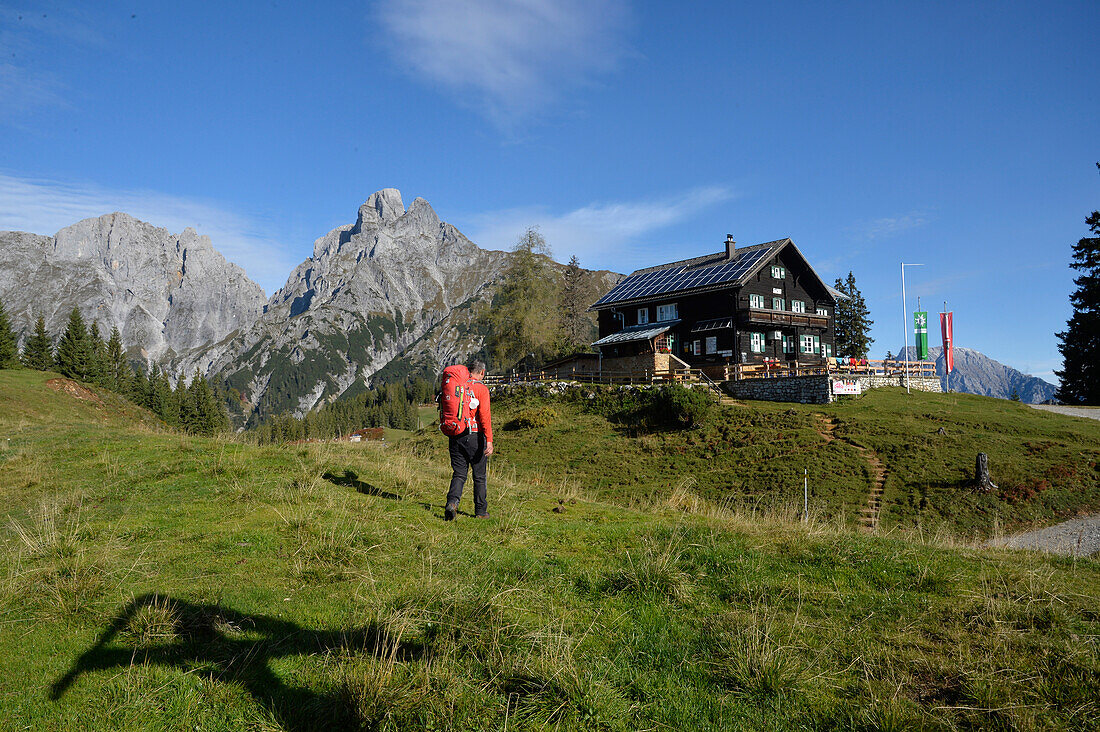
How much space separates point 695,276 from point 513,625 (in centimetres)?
4887

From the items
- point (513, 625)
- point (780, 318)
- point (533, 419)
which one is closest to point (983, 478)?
point (513, 625)

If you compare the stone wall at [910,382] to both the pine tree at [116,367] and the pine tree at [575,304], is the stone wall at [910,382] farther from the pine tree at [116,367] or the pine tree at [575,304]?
the pine tree at [116,367]

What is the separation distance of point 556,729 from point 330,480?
8642 mm

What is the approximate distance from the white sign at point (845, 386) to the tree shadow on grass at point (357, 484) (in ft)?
102

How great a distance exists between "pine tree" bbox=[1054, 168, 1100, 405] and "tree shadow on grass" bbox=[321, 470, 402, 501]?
175 ft

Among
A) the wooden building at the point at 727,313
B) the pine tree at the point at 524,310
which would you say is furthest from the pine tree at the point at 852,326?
the pine tree at the point at 524,310

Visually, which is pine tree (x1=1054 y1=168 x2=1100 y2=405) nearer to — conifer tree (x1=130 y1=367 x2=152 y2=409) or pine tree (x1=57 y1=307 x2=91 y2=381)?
pine tree (x1=57 y1=307 x2=91 y2=381)

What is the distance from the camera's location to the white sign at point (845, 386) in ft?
112

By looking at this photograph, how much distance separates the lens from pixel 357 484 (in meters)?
10.9

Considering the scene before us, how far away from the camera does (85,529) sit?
720cm

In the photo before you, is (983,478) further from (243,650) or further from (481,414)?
(243,650)

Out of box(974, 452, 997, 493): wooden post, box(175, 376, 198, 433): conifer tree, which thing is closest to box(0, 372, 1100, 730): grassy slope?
box(974, 452, 997, 493): wooden post

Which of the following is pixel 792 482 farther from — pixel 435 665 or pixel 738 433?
pixel 435 665

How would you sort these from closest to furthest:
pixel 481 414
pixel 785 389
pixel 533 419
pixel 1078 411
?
1. pixel 481 414
2. pixel 1078 411
3. pixel 785 389
4. pixel 533 419
